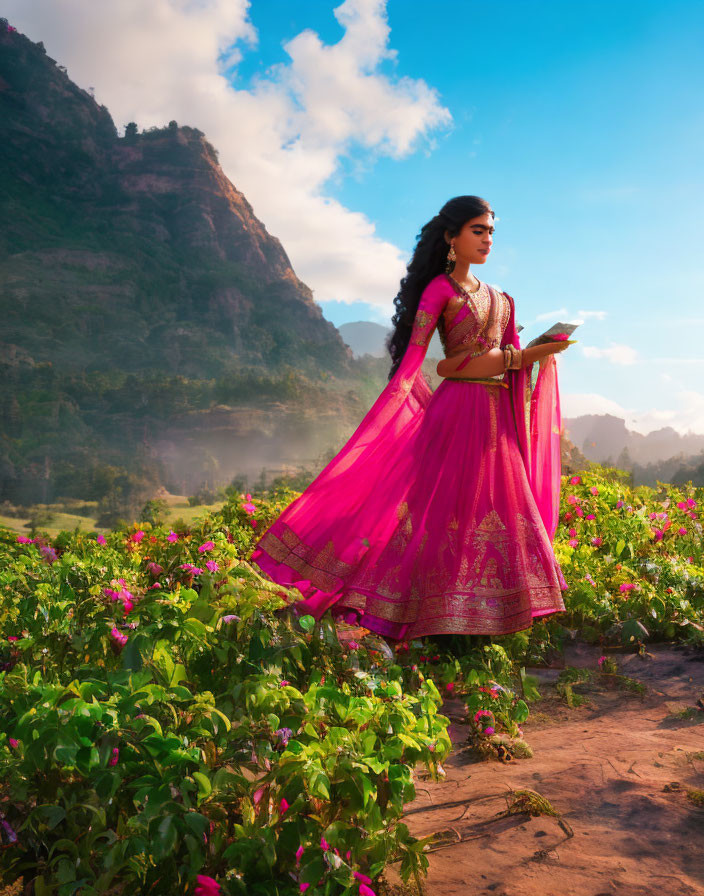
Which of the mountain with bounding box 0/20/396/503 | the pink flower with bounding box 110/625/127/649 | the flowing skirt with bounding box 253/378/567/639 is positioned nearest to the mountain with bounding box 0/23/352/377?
the mountain with bounding box 0/20/396/503

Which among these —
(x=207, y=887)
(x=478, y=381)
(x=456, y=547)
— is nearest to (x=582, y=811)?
(x=207, y=887)

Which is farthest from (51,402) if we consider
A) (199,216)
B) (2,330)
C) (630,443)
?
(630,443)

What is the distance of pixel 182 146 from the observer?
72.6 m

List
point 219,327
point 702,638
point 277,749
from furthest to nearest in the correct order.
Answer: point 219,327 < point 702,638 < point 277,749

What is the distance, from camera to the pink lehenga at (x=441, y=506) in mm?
3059

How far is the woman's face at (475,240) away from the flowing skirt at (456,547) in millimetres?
783

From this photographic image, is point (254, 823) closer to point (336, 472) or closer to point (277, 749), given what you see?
point (277, 749)

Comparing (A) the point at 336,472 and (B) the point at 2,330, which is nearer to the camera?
(A) the point at 336,472

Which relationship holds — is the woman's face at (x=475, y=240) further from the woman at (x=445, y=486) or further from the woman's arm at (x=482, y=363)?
the woman's arm at (x=482, y=363)

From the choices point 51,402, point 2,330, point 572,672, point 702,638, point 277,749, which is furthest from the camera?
point 2,330

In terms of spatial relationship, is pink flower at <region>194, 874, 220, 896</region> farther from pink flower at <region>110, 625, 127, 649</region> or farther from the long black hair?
the long black hair

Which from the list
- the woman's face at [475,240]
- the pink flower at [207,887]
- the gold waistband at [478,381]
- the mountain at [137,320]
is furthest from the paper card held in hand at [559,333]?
the mountain at [137,320]

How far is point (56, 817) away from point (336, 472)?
2166 mm

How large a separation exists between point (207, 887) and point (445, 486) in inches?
90.5
